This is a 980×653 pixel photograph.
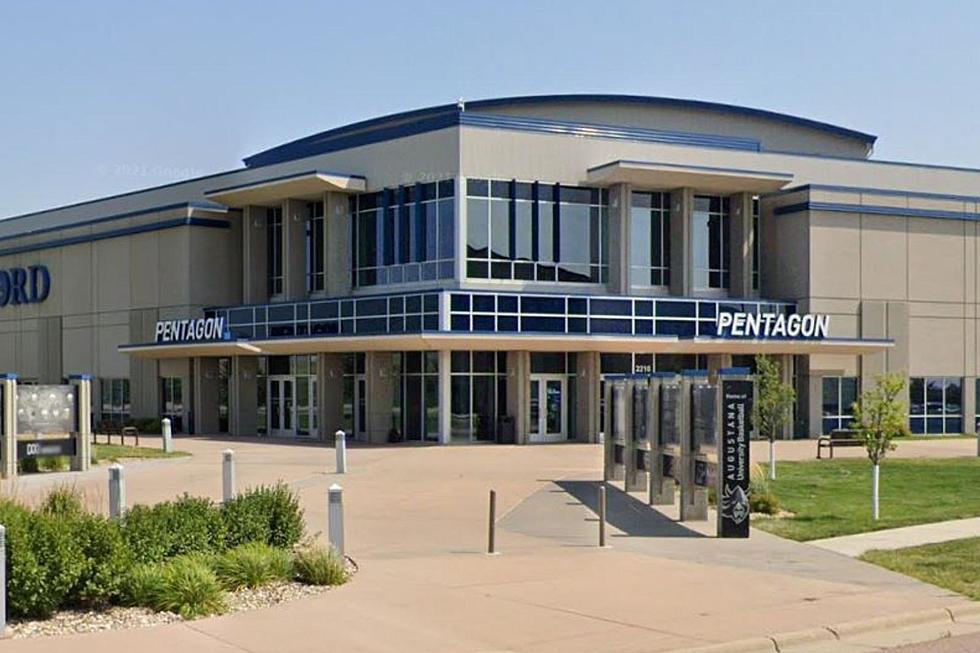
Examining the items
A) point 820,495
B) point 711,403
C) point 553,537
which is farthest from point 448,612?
point 820,495

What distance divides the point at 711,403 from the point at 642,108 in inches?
1692

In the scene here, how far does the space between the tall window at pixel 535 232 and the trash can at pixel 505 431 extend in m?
4.96

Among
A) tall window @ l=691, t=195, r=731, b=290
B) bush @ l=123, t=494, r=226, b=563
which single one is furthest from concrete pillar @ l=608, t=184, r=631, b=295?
bush @ l=123, t=494, r=226, b=563

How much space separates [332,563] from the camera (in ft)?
45.8

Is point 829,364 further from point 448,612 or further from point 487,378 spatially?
point 448,612

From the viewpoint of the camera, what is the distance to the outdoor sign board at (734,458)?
18422mm

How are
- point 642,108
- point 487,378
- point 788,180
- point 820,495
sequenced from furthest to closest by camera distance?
point 642,108
point 788,180
point 487,378
point 820,495

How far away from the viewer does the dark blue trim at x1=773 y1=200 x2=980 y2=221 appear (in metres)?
Answer: 48.0

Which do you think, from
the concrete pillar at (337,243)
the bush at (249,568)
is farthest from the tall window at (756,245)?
the bush at (249,568)

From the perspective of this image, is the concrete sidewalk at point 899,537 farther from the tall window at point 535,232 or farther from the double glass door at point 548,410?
the tall window at point 535,232

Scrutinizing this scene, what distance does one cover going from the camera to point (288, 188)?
48.2 m

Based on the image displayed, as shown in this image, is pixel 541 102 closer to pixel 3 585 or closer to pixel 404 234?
pixel 404 234

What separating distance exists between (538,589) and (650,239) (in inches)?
1365

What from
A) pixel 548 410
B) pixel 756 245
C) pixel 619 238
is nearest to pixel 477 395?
pixel 548 410
